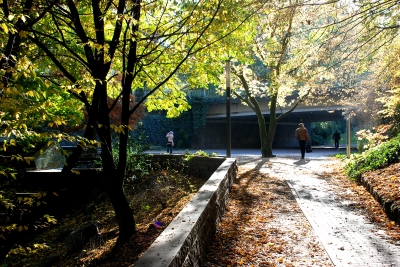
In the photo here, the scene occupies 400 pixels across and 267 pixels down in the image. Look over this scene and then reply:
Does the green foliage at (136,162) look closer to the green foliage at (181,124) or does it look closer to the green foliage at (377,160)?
the green foliage at (377,160)

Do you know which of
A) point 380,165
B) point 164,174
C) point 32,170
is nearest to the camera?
point 380,165

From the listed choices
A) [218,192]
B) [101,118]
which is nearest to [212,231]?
[218,192]

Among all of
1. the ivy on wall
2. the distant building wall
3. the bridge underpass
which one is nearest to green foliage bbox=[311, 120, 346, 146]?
the bridge underpass

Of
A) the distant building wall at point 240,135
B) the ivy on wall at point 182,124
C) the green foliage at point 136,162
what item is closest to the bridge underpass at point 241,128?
the distant building wall at point 240,135

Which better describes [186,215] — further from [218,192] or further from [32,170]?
[32,170]

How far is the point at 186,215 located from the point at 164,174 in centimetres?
809

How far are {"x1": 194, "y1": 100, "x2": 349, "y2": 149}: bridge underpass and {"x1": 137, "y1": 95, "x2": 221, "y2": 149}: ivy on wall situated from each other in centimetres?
90

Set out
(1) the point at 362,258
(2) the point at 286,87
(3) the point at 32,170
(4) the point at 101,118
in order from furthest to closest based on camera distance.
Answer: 1. (2) the point at 286,87
2. (3) the point at 32,170
3. (4) the point at 101,118
4. (1) the point at 362,258

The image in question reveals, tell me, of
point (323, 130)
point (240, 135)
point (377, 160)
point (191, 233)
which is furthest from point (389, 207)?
point (323, 130)

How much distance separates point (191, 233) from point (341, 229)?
3091 millimetres

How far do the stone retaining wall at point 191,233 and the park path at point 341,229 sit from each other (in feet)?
5.39

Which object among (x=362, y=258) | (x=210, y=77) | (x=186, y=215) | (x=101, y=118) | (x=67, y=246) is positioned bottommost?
(x=67, y=246)

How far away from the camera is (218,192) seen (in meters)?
6.91

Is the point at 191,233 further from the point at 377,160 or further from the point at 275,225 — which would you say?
the point at 377,160
